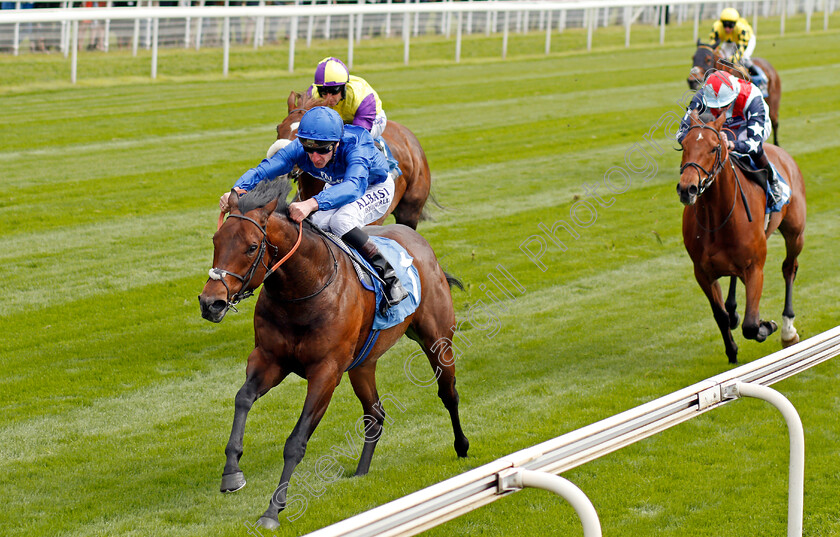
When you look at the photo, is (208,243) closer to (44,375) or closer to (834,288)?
(44,375)

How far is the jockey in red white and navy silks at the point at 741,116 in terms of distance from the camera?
642 centimetres

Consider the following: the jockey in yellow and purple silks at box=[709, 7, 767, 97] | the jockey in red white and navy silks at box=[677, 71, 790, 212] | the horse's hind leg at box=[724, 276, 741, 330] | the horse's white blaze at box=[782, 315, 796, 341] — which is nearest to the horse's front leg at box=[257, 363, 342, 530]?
the jockey in red white and navy silks at box=[677, 71, 790, 212]

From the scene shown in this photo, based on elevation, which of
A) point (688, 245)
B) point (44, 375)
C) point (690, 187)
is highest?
point (690, 187)

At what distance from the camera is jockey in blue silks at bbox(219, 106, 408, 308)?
458 centimetres

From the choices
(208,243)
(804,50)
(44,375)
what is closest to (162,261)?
(208,243)

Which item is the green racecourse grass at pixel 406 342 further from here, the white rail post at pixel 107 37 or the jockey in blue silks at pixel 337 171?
the white rail post at pixel 107 37

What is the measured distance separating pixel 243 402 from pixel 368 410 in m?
0.99

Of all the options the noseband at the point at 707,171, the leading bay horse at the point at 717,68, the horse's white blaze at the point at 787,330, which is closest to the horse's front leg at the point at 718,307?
the horse's white blaze at the point at 787,330

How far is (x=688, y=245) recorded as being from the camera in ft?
22.0

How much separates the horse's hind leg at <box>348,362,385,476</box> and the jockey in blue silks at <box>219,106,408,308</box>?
0.48 m

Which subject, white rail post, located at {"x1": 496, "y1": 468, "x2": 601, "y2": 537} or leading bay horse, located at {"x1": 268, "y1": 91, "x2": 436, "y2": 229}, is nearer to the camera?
white rail post, located at {"x1": 496, "y1": 468, "x2": 601, "y2": 537}

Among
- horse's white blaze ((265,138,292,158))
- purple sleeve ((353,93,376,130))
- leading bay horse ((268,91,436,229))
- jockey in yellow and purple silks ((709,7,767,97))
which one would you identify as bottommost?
leading bay horse ((268,91,436,229))

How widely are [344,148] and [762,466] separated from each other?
2.63m

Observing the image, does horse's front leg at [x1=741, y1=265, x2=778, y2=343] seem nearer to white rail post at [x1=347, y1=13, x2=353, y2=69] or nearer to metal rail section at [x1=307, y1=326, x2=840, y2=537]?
metal rail section at [x1=307, y1=326, x2=840, y2=537]
